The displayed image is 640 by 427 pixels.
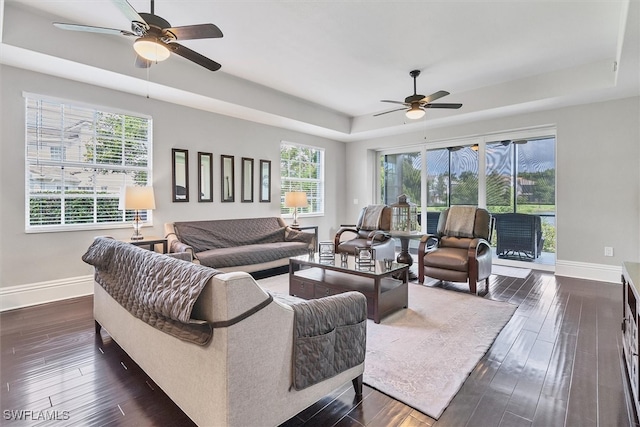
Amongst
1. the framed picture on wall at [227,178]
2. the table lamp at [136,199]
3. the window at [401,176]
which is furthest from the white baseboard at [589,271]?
the table lamp at [136,199]

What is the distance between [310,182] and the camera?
6.83 metres

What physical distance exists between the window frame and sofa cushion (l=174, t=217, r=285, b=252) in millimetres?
770

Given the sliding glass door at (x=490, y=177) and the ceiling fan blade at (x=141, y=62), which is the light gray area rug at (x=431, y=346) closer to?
the sliding glass door at (x=490, y=177)

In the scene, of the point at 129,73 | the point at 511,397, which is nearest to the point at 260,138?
the point at 129,73

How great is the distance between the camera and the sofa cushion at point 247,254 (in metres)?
3.97

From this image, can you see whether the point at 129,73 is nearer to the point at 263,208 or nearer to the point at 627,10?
the point at 263,208

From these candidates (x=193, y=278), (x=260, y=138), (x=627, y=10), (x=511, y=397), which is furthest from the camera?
(x=260, y=138)

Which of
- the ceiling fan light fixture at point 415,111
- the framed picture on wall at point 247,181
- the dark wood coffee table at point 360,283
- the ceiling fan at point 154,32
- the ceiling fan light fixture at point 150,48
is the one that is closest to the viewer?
the ceiling fan at point 154,32

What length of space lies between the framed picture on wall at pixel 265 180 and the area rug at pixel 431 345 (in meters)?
3.30

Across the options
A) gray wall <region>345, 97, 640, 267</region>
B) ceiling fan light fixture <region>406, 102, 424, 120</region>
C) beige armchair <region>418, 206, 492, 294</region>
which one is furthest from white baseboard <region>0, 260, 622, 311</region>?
ceiling fan light fixture <region>406, 102, 424, 120</region>

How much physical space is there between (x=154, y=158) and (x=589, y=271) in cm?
659

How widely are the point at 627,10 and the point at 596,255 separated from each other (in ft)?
11.5

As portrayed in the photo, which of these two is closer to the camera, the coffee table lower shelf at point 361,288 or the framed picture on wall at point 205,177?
the coffee table lower shelf at point 361,288

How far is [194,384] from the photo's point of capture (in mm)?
1426
